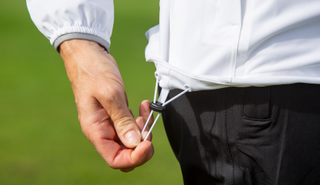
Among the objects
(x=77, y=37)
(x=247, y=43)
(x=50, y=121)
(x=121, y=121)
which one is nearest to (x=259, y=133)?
(x=247, y=43)

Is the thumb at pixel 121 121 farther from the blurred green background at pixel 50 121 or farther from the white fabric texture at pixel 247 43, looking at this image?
the blurred green background at pixel 50 121

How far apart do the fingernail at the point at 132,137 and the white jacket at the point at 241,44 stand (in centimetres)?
16

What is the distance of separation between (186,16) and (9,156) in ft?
8.67

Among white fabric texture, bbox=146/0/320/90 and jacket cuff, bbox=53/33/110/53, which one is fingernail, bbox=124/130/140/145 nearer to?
white fabric texture, bbox=146/0/320/90

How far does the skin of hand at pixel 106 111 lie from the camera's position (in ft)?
2.29

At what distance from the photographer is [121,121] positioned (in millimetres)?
715

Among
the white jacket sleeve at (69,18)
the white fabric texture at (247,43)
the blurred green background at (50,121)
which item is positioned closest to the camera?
the white fabric texture at (247,43)

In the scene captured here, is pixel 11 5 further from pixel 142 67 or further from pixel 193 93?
pixel 193 93

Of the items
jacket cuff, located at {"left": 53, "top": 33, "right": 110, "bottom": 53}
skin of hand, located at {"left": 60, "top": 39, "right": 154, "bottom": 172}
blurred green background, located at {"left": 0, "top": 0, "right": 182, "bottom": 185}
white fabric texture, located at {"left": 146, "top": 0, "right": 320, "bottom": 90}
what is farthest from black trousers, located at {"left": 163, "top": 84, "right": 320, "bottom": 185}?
blurred green background, located at {"left": 0, "top": 0, "right": 182, "bottom": 185}

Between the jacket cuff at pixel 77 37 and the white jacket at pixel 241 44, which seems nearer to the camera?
the white jacket at pixel 241 44

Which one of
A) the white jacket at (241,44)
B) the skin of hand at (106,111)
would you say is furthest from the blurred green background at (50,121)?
the white jacket at (241,44)

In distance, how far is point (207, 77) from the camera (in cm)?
65

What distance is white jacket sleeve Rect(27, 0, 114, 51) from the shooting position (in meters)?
0.78

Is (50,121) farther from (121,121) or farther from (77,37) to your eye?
(121,121)
